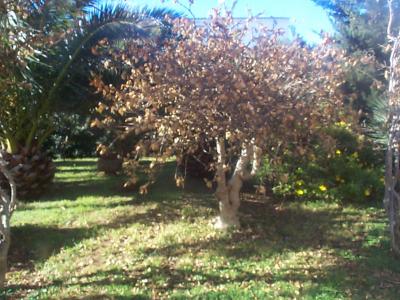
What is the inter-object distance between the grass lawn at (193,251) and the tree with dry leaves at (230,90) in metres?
1.19

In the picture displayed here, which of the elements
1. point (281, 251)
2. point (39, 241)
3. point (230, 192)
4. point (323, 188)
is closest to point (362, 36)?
point (323, 188)

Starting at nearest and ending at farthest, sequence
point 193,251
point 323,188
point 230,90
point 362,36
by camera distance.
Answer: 1. point 230,90
2. point 193,251
3. point 323,188
4. point 362,36

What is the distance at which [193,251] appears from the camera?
630 centimetres

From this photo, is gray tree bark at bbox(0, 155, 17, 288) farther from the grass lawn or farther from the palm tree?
the palm tree

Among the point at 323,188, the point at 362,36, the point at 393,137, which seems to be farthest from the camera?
the point at 362,36

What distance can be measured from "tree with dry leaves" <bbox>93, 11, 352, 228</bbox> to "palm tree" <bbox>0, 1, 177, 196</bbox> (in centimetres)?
210

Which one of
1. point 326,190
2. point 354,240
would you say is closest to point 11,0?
point 354,240

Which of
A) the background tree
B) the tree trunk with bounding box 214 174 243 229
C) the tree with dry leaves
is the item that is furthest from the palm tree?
the background tree

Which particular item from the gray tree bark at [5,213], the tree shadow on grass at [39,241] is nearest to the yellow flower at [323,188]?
the tree shadow on grass at [39,241]

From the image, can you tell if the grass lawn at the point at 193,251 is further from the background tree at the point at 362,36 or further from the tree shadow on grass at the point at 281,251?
the background tree at the point at 362,36

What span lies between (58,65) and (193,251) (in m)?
3.85

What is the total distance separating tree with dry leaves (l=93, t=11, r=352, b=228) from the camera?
5.31 meters

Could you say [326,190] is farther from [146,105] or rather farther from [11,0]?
[11,0]

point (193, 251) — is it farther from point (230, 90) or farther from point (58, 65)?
point (58, 65)
